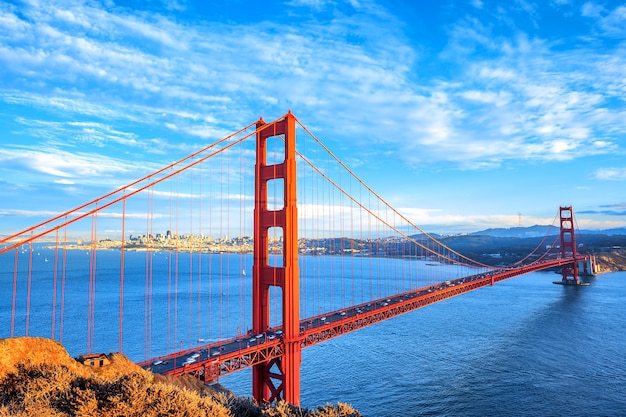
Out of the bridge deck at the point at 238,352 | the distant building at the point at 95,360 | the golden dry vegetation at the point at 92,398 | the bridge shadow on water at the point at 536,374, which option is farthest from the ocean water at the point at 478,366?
the golden dry vegetation at the point at 92,398

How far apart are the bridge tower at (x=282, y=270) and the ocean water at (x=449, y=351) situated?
12.4ft

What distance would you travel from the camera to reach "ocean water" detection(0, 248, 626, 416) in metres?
22.1

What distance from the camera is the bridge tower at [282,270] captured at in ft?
62.9

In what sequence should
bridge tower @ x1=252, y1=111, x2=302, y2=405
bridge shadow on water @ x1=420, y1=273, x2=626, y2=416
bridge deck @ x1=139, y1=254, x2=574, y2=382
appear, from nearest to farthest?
bridge deck @ x1=139, y1=254, x2=574, y2=382, bridge tower @ x1=252, y1=111, x2=302, y2=405, bridge shadow on water @ x1=420, y1=273, x2=626, y2=416

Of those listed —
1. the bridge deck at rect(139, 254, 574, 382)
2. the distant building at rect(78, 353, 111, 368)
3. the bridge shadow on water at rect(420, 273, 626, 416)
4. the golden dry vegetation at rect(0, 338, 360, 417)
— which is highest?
the golden dry vegetation at rect(0, 338, 360, 417)

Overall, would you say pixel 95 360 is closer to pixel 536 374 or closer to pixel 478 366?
pixel 478 366

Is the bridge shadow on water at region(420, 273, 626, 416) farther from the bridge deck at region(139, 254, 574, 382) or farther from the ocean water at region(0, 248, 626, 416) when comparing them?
the bridge deck at region(139, 254, 574, 382)

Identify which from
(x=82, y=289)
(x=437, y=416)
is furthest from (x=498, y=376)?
(x=82, y=289)

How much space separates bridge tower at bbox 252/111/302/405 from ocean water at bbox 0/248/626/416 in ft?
12.4

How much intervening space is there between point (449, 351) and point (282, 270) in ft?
58.1

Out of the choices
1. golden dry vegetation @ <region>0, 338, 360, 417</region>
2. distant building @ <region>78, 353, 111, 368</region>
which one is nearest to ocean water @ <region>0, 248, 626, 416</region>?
distant building @ <region>78, 353, 111, 368</region>

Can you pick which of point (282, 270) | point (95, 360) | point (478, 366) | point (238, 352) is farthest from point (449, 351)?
point (95, 360)

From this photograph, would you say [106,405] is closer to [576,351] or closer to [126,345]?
[126,345]

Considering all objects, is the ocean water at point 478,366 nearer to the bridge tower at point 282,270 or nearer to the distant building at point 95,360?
the bridge tower at point 282,270
